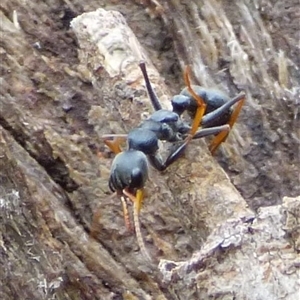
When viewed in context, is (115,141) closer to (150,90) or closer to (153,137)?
(153,137)

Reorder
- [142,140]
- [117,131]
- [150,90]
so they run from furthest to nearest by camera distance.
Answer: [117,131] < [142,140] < [150,90]

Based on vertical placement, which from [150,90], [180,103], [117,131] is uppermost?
[150,90]

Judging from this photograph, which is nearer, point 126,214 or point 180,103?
point 126,214

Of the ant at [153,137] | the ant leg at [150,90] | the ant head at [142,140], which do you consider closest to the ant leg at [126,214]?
the ant at [153,137]

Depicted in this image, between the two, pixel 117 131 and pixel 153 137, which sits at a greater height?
pixel 153 137

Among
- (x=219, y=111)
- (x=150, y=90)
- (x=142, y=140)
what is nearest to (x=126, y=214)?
(x=142, y=140)

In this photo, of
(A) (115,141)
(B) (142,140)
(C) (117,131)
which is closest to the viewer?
(B) (142,140)

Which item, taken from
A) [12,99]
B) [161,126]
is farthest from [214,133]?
[12,99]

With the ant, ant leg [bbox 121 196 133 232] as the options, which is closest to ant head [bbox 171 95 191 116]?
the ant

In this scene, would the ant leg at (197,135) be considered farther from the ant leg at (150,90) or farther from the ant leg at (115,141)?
the ant leg at (115,141)
